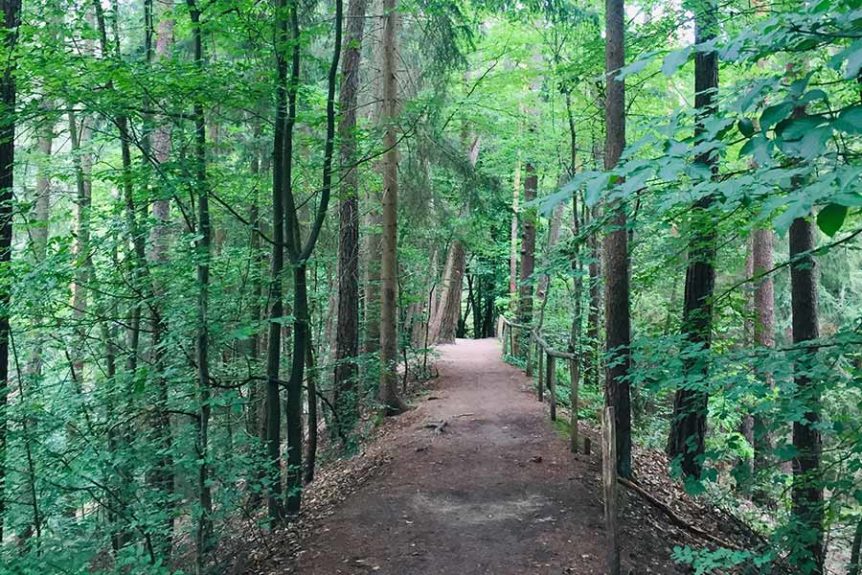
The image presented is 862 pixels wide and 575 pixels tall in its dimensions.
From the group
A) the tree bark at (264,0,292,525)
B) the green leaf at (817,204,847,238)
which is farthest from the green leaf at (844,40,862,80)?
the tree bark at (264,0,292,525)

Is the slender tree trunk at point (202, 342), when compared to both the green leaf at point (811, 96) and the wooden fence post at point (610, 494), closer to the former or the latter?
the wooden fence post at point (610, 494)

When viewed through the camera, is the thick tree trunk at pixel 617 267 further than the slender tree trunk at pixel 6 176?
Yes

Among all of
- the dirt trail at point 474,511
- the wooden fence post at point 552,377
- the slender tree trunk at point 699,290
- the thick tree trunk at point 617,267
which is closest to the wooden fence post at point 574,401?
the dirt trail at point 474,511

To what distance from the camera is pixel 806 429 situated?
6742 millimetres

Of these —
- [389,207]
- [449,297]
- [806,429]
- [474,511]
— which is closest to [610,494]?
[474,511]

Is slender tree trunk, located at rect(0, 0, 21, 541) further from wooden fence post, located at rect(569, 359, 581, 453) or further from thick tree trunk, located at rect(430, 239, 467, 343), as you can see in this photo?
thick tree trunk, located at rect(430, 239, 467, 343)

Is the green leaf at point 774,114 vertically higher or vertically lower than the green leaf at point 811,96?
lower

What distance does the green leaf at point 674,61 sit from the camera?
1.68 metres

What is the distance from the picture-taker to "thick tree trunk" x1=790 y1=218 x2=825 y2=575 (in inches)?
148

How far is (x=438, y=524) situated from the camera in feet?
19.3

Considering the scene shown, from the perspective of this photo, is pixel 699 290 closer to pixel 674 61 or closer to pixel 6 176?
pixel 674 61

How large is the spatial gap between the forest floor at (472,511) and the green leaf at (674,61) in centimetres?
439

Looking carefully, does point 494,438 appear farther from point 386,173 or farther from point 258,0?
point 258,0

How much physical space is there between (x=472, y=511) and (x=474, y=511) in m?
0.02
